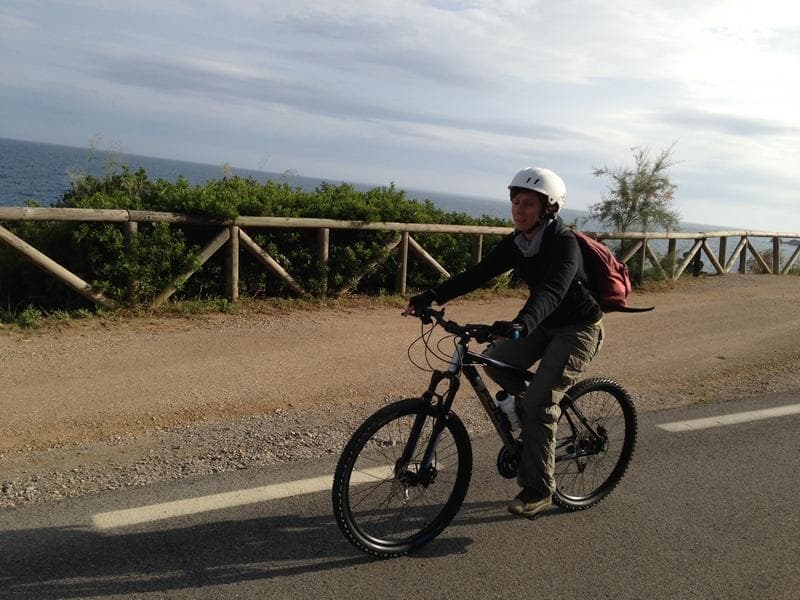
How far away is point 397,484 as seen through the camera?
3.88 meters

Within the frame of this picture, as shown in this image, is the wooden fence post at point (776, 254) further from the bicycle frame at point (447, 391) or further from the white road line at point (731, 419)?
the bicycle frame at point (447, 391)

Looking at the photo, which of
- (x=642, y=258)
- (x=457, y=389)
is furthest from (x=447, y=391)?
(x=642, y=258)

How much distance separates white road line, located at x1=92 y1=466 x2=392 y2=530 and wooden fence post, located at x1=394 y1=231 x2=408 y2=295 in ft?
21.9

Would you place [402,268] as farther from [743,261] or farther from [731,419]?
[743,261]

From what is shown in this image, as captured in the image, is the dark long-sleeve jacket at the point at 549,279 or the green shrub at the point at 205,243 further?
the green shrub at the point at 205,243

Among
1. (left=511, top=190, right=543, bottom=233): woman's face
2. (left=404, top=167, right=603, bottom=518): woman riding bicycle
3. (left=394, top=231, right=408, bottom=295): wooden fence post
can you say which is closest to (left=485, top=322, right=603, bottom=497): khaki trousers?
(left=404, top=167, right=603, bottom=518): woman riding bicycle

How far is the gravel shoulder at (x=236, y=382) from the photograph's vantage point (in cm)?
475

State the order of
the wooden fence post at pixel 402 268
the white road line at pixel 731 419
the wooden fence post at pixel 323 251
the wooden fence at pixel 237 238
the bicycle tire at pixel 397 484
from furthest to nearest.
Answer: the wooden fence post at pixel 402 268 < the wooden fence post at pixel 323 251 < the wooden fence at pixel 237 238 < the white road line at pixel 731 419 < the bicycle tire at pixel 397 484

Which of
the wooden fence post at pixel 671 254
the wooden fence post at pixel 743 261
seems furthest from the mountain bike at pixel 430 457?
the wooden fence post at pixel 743 261

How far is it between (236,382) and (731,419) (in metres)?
4.51

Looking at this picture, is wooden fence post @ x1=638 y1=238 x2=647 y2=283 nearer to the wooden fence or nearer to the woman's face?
Answer: the wooden fence

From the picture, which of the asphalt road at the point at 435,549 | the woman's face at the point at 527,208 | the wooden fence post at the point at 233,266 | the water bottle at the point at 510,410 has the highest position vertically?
the woman's face at the point at 527,208

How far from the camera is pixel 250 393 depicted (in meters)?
6.22

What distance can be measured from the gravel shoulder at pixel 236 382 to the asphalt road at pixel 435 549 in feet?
1.59
